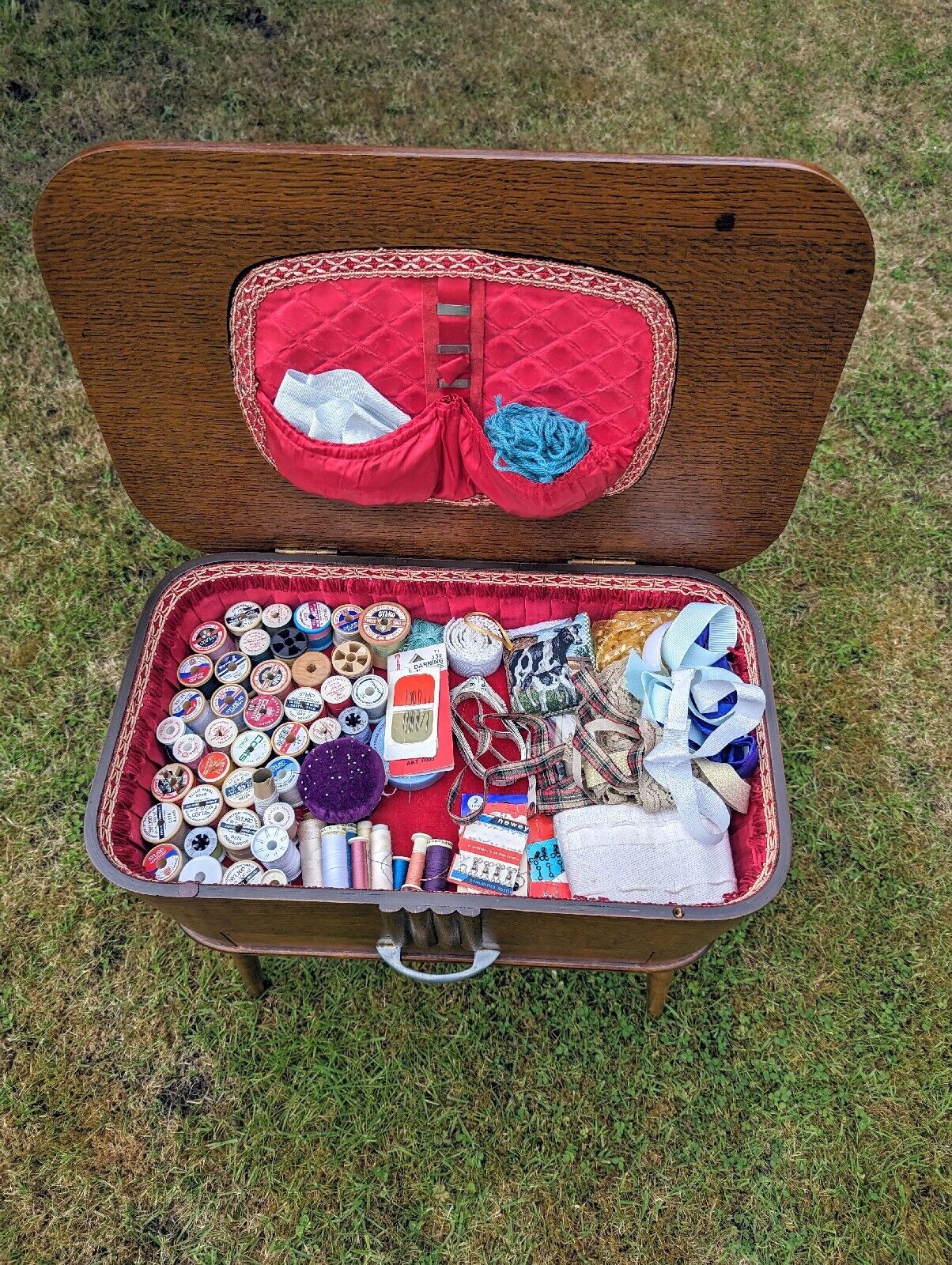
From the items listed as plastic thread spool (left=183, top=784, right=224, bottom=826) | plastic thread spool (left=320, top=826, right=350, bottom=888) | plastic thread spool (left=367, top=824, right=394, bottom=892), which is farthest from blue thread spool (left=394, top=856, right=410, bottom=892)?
plastic thread spool (left=183, top=784, right=224, bottom=826)

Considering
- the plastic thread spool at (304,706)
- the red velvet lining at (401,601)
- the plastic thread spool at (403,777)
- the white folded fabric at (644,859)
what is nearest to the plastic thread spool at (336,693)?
the plastic thread spool at (304,706)

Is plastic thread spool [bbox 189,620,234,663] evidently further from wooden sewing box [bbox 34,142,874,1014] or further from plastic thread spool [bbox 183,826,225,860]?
plastic thread spool [bbox 183,826,225,860]

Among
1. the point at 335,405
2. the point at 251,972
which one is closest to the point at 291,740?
the point at 251,972

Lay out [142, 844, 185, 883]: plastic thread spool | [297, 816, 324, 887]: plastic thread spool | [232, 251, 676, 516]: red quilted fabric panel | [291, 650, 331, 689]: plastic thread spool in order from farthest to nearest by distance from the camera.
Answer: [291, 650, 331, 689]: plastic thread spool, [297, 816, 324, 887]: plastic thread spool, [142, 844, 185, 883]: plastic thread spool, [232, 251, 676, 516]: red quilted fabric panel

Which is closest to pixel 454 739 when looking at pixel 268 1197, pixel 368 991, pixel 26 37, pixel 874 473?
pixel 368 991

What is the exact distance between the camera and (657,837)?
7.02ft

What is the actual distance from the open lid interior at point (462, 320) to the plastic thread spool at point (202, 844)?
832mm

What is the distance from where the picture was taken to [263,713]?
2357 mm

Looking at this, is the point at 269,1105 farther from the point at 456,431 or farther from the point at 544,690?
the point at 456,431

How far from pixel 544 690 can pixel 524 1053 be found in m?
1.04

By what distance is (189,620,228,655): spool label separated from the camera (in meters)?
2.39

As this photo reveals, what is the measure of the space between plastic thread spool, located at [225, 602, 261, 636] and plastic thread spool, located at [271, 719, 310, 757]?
312 millimetres

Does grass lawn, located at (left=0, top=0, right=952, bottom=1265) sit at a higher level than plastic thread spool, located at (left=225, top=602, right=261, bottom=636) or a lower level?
lower

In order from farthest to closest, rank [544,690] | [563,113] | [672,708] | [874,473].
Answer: [563,113] < [874,473] < [544,690] < [672,708]
